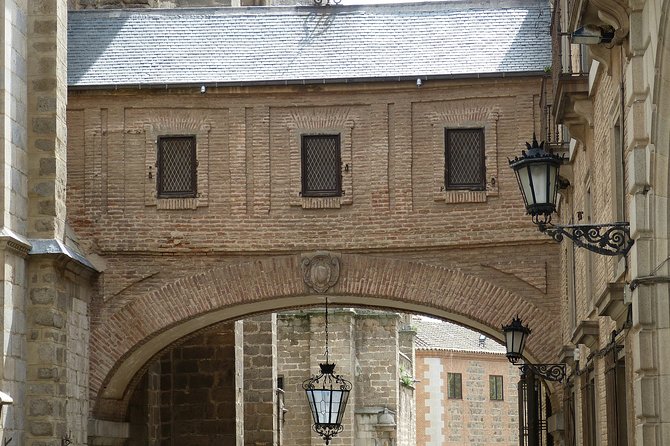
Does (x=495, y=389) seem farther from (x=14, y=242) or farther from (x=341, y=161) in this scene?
(x=14, y=242)

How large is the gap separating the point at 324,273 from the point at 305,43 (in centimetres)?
363

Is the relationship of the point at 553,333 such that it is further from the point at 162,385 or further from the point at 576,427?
the point at 162,385

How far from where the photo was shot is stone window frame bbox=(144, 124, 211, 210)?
24.2 m

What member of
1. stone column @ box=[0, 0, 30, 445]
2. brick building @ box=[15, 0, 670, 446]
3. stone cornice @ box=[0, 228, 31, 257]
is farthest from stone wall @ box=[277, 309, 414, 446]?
stone cornice @ box=[0, 228, 31, 257]

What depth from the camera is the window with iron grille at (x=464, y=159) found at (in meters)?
24.0

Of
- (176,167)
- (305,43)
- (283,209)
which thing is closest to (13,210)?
(176,167)

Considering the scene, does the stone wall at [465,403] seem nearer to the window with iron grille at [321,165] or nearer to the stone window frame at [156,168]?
the window with iron grille at [321,165]

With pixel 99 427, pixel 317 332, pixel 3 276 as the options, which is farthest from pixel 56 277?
pixel 317 332

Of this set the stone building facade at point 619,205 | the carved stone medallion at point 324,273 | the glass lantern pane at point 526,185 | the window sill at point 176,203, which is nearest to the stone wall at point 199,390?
the window sill at point 176,203

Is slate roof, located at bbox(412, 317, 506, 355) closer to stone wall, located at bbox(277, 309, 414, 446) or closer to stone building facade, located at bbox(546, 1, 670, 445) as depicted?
stone wall, located at bbox(277, 309, 414, 446)

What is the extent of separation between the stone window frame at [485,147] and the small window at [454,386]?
38420mm

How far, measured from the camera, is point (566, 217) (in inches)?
855

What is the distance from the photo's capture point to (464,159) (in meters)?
24.1

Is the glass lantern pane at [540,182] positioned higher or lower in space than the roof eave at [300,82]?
lower
